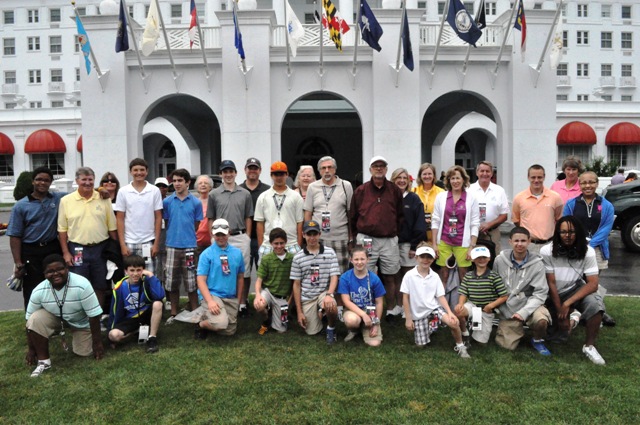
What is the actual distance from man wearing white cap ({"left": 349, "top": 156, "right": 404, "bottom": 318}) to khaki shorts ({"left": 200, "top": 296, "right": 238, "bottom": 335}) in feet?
5.85

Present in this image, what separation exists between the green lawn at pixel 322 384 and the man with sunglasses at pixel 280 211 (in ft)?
4.10

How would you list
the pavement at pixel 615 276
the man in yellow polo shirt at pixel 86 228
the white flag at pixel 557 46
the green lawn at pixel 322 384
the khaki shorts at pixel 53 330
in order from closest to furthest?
the green lawn at pixel 322 384
the khaki shorts at pixel 53 330
the man in yellow polo shirt at pixel 86 228
the pavement at pixel 615 276
the white flag at pixel 557 46

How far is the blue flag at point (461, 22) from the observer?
13.6 metres

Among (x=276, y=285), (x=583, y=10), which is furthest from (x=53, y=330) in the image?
(x=583, y=10)

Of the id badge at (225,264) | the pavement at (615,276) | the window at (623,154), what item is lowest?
the pavement at (615,276)

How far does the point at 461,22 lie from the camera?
45.0 ft

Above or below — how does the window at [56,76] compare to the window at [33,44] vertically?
below

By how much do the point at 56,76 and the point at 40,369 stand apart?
47.6 meters

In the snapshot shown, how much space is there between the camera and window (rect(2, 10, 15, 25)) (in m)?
46.3

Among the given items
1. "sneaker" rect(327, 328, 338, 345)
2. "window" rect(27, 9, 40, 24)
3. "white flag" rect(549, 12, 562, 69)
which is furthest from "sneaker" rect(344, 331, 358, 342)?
"window" rect(27, 9, 40, 24)

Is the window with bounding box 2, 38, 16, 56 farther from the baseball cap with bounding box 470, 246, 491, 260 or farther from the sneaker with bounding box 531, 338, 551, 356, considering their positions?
the sneaker with bounding box 531, 338, 551, 356

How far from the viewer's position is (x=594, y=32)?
45406 millimetres

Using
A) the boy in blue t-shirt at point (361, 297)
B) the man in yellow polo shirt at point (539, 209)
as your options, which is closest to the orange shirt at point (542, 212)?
the man in yellow polo shirt at point (539, 209)

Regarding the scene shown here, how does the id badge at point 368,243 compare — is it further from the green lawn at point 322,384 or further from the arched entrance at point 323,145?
the arched entrance at point 323,145
